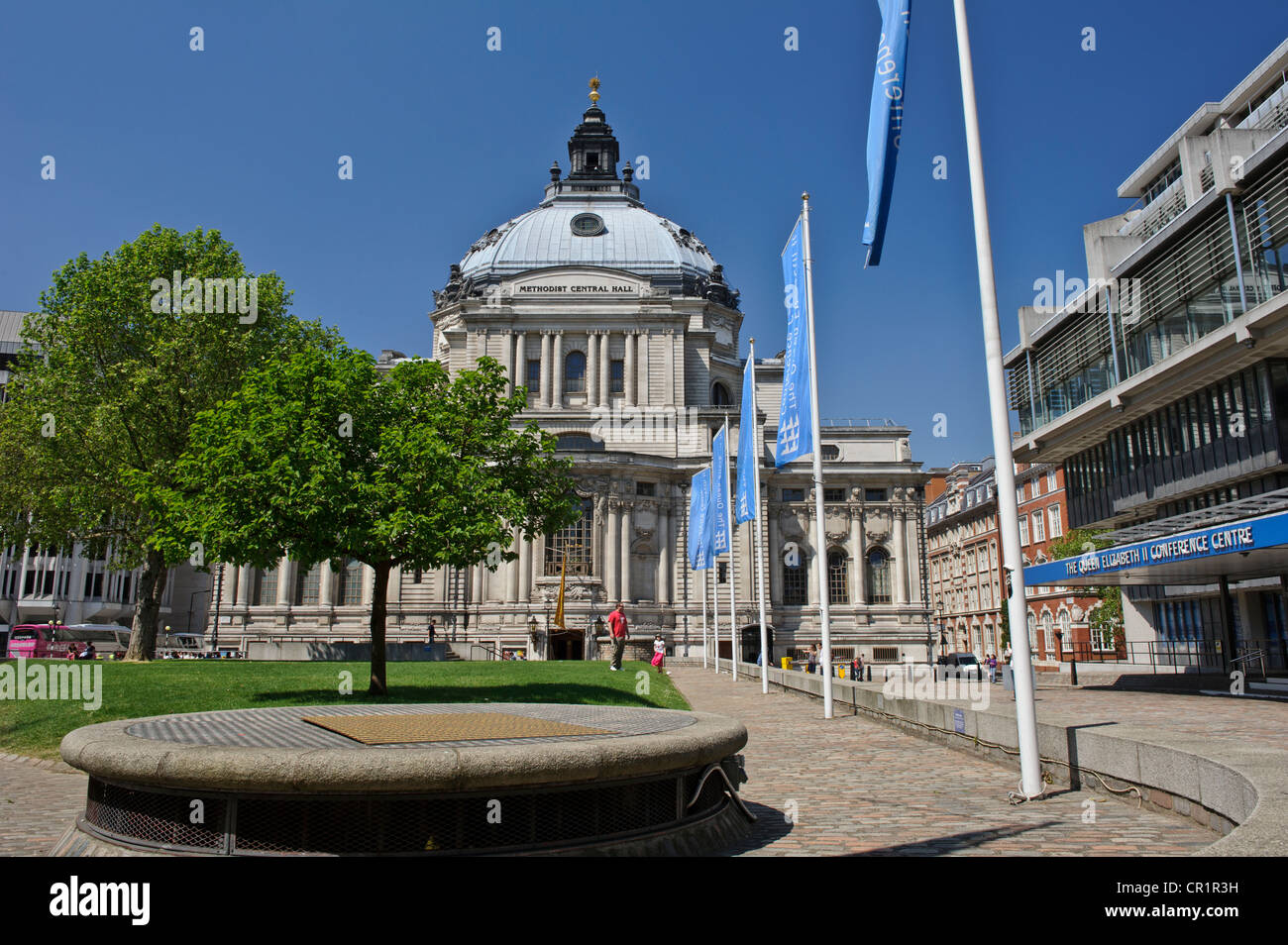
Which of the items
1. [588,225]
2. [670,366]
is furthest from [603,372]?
[588,225]

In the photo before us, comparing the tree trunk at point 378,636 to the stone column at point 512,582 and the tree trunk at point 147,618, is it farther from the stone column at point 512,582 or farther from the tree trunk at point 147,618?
the stone column at point 512,582

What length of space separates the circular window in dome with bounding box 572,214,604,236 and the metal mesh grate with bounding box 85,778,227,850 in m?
88.1

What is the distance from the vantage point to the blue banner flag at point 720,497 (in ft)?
125

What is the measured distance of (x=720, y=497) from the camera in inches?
1574

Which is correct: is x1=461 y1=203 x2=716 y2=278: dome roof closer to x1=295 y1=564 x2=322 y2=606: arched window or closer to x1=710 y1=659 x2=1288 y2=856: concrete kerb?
x1=295 y1=564 x2=322 y2=606: arched window

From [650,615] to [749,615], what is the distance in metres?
7.85

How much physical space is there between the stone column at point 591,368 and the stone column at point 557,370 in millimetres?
2285

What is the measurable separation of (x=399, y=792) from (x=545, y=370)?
7574 cm

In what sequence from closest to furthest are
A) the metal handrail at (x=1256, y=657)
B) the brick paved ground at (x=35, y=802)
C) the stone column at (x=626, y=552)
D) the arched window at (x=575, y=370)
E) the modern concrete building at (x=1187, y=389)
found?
the brick paved ground at (x=35, y=802)
the modern concrete building at (x=1187, y=389)
the metal handrail at (x=1256, y=657)
the stone column at (x=626, y=552)
the arched window at (x=575, y=370)

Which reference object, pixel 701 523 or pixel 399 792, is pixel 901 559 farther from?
pixel 399 792

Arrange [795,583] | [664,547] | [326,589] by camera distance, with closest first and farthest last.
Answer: [326,589] < [664,547] < [795,583]

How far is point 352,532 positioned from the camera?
71.3ft

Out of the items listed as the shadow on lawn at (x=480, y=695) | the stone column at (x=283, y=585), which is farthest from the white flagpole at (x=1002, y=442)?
the stone column at (x=283, y=585)
